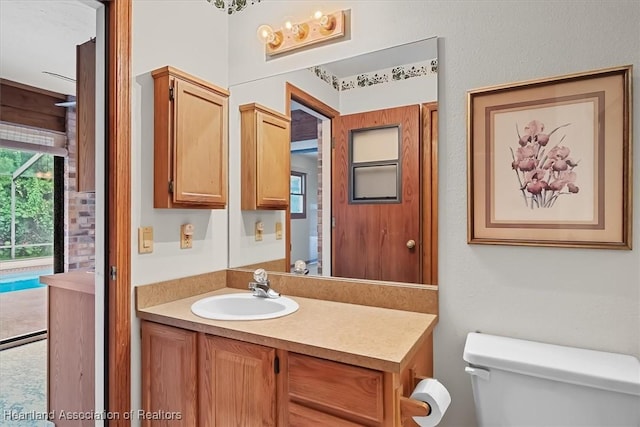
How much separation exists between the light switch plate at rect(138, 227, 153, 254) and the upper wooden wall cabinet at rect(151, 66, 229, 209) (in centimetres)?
12

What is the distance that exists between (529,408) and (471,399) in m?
0.29

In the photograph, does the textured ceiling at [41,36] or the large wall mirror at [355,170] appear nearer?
the large wall mirror at [355,170]

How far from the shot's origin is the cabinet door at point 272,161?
1.91 meters

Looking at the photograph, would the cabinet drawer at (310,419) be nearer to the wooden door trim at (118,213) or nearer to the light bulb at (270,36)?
the wooden door trim at (118,213)

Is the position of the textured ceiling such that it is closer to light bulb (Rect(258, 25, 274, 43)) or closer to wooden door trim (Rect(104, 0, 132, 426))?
wooden door trim (Rect(104, 0, 132, 426))

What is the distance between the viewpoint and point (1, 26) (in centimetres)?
232

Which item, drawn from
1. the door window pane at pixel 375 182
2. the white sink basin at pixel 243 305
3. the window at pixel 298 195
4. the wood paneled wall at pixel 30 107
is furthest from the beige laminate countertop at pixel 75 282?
the wood paneled wall at pixel 30 107

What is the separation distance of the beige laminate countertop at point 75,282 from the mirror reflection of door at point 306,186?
1051 millimetres

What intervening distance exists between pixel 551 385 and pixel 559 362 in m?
0.07


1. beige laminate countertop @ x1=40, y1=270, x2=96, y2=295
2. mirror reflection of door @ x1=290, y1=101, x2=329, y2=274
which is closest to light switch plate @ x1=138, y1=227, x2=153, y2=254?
beige laminate countertop @ x1=40, y1=270, x2=96, y2=295

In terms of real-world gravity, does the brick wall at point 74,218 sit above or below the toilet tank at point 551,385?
above

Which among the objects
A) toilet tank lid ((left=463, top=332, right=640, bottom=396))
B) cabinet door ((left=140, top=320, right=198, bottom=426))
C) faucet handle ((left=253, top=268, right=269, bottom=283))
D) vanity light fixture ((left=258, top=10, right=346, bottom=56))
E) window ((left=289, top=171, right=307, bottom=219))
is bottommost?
cabinet door ((left=140, top=320, right=198, bottom=426))

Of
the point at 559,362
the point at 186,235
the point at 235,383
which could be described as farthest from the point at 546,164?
the point at 186,235

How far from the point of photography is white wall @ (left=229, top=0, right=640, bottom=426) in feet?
3.90
